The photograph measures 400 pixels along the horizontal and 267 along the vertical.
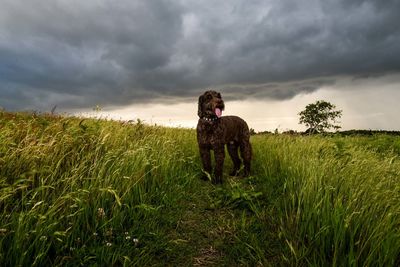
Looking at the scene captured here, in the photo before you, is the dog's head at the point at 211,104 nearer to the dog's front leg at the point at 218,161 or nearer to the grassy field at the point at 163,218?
the dog's front leg at the point at 218,161

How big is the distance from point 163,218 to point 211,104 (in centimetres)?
300

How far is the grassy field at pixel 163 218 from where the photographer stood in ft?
13.4

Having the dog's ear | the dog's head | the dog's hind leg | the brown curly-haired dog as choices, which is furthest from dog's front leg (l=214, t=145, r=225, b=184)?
the dog's hind leg

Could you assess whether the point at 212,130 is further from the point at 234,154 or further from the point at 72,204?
the point at 72,204

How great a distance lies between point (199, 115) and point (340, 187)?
3.52m

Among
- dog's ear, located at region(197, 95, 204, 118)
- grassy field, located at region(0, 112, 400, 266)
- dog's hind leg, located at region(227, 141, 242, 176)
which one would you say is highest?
dog's ear, located at region(197, 95, 204, 118)

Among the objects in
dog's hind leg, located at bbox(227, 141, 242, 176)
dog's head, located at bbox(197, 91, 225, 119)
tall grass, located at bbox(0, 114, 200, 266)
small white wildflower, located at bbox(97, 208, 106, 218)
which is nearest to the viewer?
tall grass, located at bbox(0, 114, 200, 266)

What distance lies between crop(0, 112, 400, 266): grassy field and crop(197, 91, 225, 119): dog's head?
1725 millimetres

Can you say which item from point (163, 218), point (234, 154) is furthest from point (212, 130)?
point (163, 218)

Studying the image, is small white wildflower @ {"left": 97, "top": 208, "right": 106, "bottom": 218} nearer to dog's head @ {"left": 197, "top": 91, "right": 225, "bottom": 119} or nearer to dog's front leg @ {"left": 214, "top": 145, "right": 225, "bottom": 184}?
dog's front leg @ {"left": 214, "top": 145, "right": 225, "bottom": 184}

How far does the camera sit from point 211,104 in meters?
7.75

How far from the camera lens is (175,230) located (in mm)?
5477

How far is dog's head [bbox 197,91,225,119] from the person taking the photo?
25.4 feet

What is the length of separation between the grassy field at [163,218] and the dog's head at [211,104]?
172 cm
